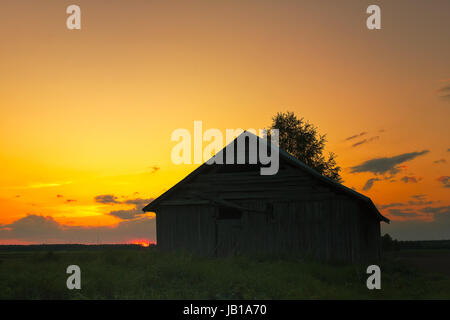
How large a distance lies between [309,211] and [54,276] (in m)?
14.0

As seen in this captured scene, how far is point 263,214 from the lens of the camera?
26.2 meters

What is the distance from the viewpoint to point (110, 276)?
15859 mm

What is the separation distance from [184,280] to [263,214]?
34.5ft

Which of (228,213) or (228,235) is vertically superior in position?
(228,213)

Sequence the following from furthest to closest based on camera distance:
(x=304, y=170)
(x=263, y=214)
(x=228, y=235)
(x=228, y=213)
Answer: (x=228, y=213), (x=228, y=235), (x=263, y=214), (x=304, y=170)

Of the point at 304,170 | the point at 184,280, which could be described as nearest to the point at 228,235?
the point at 304,170

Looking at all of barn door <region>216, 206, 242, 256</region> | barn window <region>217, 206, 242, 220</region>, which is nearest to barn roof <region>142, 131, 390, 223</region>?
Answer: barn door <region>216, 206, 242, 256</region>

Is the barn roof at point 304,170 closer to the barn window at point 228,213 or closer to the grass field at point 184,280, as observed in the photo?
the barn window at point 228,213

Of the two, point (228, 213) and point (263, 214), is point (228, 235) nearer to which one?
point (228, 213)

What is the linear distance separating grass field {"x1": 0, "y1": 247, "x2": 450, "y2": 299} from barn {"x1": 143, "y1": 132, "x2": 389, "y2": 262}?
316cm

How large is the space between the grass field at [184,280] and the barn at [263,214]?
3.16 m

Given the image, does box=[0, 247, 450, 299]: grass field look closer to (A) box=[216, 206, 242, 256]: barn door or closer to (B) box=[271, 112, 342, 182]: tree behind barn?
(A) box=[216, 206, 242, 256]: barn door
